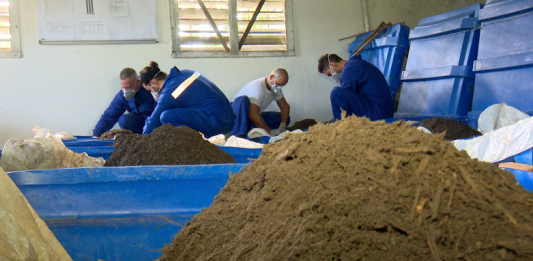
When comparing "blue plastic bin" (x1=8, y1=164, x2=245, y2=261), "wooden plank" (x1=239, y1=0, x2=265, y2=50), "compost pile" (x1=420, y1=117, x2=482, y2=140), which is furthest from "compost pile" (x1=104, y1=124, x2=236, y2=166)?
"wooden plank" (x1=239, y1=0, x2=265, y2=50)

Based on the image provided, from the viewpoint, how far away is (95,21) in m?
4.67

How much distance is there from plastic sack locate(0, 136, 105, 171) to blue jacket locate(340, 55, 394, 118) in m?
2.82

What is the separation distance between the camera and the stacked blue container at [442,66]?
12.1 ft

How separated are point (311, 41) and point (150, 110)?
224 centimetres

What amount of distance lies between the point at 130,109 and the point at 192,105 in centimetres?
128

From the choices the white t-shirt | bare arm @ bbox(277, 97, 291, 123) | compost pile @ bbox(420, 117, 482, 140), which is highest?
the white t-shirt

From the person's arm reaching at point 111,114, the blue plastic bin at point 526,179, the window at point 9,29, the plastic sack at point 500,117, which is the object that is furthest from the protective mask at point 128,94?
the blue plastic bin at point 526,179

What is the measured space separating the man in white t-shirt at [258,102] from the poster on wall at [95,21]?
4.66ft

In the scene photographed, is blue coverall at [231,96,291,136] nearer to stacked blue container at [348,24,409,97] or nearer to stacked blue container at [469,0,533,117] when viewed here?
stacked blue container at [348,24,409,97]

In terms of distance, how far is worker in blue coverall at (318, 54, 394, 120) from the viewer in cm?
397

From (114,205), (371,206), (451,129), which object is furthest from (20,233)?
(451,129)

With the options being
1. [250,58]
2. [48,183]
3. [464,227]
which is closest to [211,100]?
[250,58]

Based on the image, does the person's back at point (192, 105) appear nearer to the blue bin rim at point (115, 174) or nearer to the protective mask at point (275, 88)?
the protective mask at point (275, 88)

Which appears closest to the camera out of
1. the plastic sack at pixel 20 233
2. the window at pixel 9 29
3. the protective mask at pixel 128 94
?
the plastic sack at pixel 20 233
